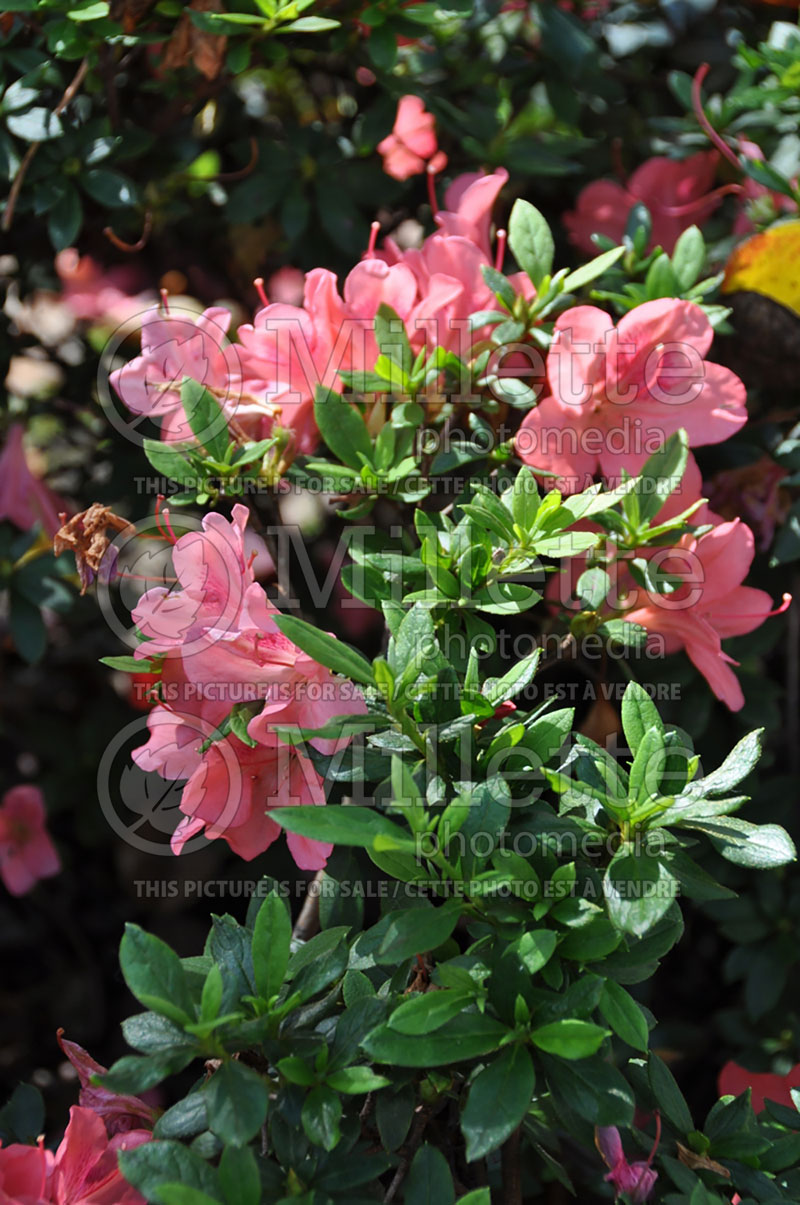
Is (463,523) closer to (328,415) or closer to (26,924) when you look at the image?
(328,415)

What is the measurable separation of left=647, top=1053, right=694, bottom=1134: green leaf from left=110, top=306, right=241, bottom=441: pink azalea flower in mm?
675

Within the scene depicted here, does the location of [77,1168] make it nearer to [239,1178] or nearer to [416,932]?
[239,1178]

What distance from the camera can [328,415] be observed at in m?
1.00

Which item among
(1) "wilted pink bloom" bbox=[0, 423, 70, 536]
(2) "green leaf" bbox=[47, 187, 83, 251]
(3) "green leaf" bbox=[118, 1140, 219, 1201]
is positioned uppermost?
(2) "green leaf" bbox=[47, 187, 83, 251]

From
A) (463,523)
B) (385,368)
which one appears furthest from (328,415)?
(463,523)

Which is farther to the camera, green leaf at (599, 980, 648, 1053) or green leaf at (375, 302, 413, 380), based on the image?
green leaf at (375, 302, 413, 380)

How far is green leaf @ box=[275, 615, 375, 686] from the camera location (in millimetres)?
776

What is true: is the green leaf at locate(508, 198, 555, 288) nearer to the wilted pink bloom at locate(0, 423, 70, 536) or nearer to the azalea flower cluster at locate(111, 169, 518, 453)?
the azalea flower cluster at locate(111, 169, 518, 453)

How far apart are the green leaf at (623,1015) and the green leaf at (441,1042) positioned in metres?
0.07

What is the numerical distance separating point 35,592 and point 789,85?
43.6 inches

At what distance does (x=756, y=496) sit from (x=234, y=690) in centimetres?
69

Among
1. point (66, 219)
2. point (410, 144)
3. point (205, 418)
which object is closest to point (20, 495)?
point (66, 219)

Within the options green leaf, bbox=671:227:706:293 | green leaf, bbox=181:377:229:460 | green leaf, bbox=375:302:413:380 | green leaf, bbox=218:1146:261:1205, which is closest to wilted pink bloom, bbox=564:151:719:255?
green leaf, bbox=671:227:706:293

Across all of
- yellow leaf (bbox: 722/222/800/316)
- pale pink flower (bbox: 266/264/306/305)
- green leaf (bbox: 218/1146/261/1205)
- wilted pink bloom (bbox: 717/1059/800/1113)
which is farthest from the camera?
pale pink flower (bbox: 266/264/306/305)
